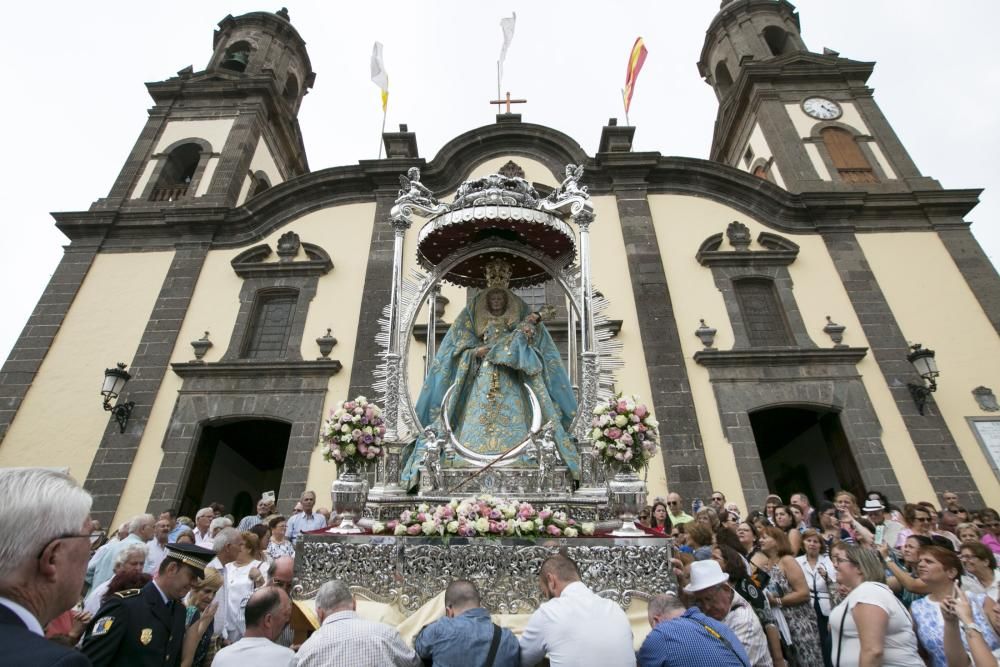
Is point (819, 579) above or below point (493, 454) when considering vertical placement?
below

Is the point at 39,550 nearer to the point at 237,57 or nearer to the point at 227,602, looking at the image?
the point at 227,602

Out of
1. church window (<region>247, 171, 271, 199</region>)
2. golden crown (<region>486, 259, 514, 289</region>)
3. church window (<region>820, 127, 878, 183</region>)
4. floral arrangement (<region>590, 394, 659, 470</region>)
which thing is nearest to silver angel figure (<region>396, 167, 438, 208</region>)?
golden crown (<region>486, 259, 514, 289</region>)

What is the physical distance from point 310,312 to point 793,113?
13496 millimetres

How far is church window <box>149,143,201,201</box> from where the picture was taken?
45.5 feet

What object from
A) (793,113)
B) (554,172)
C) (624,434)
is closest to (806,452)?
(554,172)

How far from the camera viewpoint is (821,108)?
15.0m

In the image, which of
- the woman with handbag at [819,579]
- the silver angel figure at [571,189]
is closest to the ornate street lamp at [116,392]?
the silver angel figure at [571,189]

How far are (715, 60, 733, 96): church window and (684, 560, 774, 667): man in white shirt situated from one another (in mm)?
18732

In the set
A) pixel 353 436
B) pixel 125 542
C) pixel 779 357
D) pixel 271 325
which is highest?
pixel 271 325

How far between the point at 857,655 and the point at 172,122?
18070 millimetres

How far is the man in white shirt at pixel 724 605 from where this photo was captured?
9.95 ft

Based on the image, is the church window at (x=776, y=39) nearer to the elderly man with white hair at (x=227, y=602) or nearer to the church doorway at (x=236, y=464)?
the church doorway at (x=236, y=464)

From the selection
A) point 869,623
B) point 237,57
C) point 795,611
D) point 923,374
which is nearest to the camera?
point 869,623

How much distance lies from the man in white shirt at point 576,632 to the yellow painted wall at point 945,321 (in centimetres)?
921
